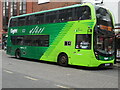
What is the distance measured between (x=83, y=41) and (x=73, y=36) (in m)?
0.95

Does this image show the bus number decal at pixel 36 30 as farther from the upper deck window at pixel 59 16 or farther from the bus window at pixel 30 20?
the bus window at pixel 30 20

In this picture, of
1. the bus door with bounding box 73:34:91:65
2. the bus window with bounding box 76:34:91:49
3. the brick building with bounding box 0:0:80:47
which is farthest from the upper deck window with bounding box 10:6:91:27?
the brick building with bounding box 0:0:80:47

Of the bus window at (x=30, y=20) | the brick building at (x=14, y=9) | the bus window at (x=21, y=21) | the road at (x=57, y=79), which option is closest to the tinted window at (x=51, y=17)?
the bus window at (x=30, y=20)

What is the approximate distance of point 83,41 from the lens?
1095 centimetres

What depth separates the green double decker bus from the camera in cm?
1061

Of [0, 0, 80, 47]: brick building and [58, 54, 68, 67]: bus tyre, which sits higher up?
[0, 0, 80, 47]: brick building

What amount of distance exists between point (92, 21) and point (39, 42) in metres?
5.53

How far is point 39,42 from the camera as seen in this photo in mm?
14500

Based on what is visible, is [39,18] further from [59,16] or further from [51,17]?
[59,16]

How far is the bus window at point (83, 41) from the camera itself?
35.0 feet

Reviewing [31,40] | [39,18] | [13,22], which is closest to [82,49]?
[39,18]

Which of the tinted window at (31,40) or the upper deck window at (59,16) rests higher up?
the upper deck window at (59,16)

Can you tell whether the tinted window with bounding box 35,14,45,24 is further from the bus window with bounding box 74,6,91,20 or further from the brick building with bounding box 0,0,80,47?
the brick building with bounding box 0,0,80,47

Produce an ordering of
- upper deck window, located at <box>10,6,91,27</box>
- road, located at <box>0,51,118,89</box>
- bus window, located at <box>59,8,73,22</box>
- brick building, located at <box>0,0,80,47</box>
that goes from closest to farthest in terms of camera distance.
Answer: road, located at <box>0,51,118,89</box>, upper deck window, located at <box>10,6,91,27</box>, bus window, located at <box>59,8,73,22</box>, brick building, located at <box>0,0,80,47</box>
